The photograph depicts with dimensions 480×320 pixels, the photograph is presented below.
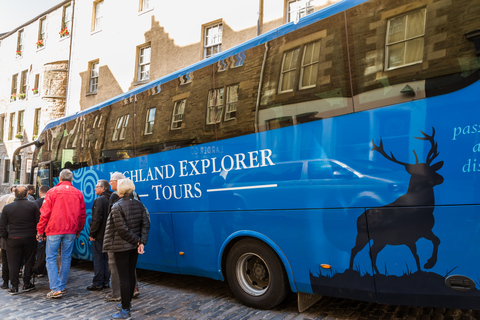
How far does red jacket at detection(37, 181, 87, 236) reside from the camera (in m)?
6.13

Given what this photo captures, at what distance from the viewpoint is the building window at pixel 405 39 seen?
12.3 ft

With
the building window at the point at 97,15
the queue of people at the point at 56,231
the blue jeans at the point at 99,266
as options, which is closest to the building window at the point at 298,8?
the queue of people at the point at 56,231

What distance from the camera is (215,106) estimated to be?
5.49m

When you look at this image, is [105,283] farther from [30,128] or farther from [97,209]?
[30,128]

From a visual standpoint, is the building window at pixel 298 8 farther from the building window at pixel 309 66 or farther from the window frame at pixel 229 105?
the building window at pixel 309 66

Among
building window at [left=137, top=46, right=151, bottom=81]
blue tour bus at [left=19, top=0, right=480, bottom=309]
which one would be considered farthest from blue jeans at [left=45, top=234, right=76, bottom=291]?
building window at [left=137, top=46, right=151, bottom=81]

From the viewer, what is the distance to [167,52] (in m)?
16.7

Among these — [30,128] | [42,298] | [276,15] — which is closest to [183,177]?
[42,298]

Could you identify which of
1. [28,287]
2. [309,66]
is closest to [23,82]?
[28,287]

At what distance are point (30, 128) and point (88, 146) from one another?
22.6m

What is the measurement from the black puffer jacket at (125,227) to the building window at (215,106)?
1.56 m

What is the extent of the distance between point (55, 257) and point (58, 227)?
0.50 metres

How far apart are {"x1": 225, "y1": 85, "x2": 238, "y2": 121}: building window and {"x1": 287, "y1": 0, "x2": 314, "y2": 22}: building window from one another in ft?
28.8

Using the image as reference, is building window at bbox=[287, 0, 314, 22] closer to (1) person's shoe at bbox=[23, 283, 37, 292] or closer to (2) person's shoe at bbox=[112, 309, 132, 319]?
(1) person's shoe at bbox=[23, 283, 37, 292]
